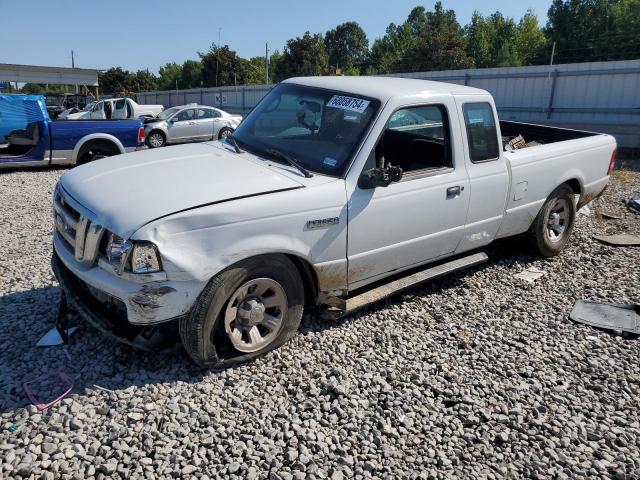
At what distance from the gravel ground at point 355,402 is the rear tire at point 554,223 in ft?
3.77

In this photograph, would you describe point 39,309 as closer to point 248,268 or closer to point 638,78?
point 248,268

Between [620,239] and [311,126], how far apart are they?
15.8 ft

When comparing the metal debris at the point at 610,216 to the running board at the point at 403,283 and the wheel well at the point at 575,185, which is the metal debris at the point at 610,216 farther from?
the running board at the point at 403,283

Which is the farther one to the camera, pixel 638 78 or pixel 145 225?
pixel 638 78

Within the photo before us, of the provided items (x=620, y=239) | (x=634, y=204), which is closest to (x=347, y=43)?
(x=634, y=204)

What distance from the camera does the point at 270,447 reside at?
286 cm

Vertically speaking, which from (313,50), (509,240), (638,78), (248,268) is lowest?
(509,240)

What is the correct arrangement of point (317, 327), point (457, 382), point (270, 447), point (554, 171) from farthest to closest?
point (554, 171) → point (317, 327) → point (457, 382) → point (270, 447)

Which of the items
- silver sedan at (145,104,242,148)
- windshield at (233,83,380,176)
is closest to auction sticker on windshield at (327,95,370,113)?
windshield at (233,83,380,176)

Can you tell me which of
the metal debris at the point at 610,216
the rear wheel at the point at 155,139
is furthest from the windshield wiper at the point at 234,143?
the rear wheel at the point at 155,139

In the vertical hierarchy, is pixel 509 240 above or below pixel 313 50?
below

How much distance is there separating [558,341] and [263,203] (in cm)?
269

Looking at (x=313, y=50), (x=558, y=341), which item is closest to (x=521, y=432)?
(x=558, y=341)

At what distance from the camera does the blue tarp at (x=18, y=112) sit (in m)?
10.9
